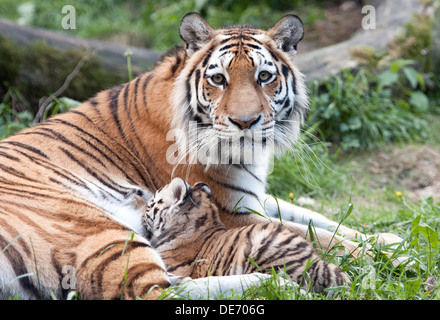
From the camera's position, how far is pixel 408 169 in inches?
218

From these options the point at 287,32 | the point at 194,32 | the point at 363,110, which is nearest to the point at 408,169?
the point at 363,110

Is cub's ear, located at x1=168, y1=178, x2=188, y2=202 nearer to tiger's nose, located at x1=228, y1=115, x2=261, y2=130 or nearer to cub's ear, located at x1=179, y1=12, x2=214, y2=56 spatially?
tiger's nose, located at x1=228, y1=115, x2=261, y2=130

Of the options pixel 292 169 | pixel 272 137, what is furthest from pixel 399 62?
pixel 272 137

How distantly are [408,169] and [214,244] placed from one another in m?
3.23

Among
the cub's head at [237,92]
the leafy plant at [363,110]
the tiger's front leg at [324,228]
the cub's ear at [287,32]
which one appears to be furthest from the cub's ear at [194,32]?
the leafy plant at [363,110]

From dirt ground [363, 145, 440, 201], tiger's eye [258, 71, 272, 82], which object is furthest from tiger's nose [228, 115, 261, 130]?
dirt ground [363, 145, 440, 201]

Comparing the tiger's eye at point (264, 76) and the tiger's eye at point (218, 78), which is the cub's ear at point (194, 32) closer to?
the tiger's eye at point (218, 78)

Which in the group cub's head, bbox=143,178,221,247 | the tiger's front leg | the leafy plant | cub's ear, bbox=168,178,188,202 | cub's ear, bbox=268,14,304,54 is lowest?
the tiger's front leg

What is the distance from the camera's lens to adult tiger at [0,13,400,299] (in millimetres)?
2814

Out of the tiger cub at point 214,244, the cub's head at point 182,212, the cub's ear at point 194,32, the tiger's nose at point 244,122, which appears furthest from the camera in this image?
the cub's ear at point 194,32

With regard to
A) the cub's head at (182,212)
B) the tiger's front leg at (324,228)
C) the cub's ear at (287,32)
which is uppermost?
the cub's ear at (287,32)

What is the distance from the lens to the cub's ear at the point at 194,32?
3408 mm
